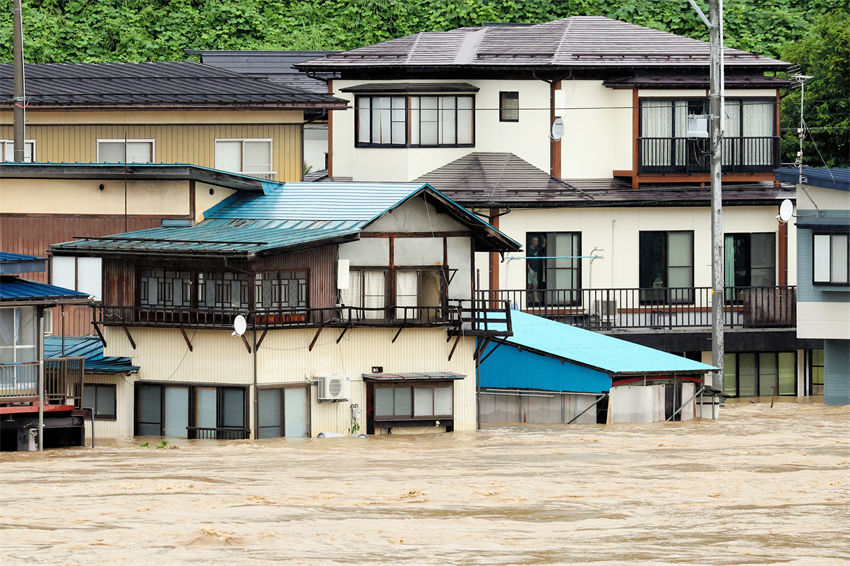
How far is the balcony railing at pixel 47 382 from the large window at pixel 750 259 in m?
19.4

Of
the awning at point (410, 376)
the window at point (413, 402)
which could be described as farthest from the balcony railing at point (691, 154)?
the window at point (413, 402)

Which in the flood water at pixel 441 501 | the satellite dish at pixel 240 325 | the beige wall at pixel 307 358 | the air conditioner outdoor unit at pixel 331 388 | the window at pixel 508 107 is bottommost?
the flood water at pixel 441 501

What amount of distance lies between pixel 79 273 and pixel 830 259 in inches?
690

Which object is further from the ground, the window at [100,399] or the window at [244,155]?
the window at [244,155]

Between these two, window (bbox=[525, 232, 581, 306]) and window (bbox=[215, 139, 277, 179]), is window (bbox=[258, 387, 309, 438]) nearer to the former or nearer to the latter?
window (bbox=[215, 139, 277, 179])

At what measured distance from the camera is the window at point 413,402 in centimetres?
3288

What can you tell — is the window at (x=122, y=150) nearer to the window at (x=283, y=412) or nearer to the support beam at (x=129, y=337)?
the support beam at (x=129, y=337)

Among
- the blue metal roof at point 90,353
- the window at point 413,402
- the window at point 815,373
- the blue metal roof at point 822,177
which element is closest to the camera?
the blue metal roof at point 90,353

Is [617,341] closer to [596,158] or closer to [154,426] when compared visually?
[596,158]

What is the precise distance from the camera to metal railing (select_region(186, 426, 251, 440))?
104 ft

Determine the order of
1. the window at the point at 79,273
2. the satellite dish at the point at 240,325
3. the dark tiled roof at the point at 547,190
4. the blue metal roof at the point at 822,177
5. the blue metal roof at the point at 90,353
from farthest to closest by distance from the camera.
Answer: the dark tiled roof at the point at 547,190
the blue metal roof at the point at 822,177
the window at the point at 79,273
the blue metal roof at the point at 90,353
the satellite dish at the point at 240,325

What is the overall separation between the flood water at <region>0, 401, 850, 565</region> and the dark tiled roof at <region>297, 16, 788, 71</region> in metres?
14.0

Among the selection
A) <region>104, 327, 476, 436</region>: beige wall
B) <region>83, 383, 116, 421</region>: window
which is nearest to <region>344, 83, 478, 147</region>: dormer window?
<region>104, 327, 476, 436</region>: beige wall

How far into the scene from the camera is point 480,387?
35469 millimetres
